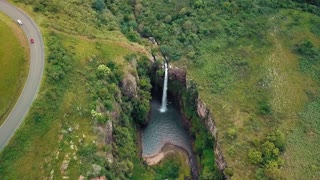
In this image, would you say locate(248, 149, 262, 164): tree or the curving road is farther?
locate(248, 149, 262, 164): tree

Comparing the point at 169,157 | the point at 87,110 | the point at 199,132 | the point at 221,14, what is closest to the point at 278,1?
the point at 221,14

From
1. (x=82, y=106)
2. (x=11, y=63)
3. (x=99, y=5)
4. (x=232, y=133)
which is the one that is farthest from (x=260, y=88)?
(x=11, y=63)

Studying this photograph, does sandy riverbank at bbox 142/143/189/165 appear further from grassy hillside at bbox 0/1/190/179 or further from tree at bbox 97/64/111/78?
tree at bbox 97/64/111/78

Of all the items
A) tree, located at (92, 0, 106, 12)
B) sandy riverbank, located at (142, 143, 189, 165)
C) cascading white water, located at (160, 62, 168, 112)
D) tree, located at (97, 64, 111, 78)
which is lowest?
sandy riverbank, located at (142, 143, 189, 165)

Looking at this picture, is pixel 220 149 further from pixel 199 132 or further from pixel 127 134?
pixel 127 134

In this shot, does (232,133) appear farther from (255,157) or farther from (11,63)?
(11,63)

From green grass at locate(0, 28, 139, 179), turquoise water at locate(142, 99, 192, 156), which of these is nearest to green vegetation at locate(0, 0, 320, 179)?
green grass at locate(0, 28, 139, 179)

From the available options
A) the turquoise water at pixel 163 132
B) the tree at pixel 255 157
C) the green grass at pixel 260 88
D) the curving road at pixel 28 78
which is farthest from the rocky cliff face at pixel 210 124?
the curving road at pixel 28 78
